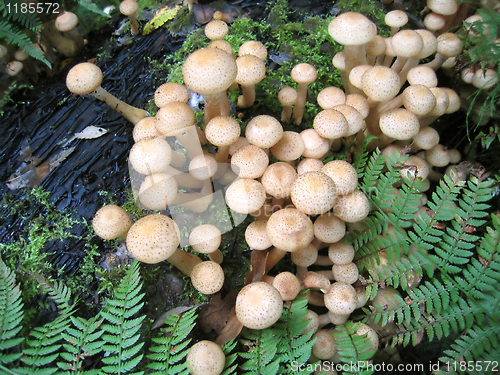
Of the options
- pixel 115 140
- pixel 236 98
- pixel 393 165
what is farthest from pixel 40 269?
pixel 393 165

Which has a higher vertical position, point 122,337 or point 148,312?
point 122,337

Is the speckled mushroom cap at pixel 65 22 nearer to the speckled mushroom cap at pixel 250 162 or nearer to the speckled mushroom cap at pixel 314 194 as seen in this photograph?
the speckled mushroom cap at pixel 250 162

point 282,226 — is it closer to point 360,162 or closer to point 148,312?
point 360,162

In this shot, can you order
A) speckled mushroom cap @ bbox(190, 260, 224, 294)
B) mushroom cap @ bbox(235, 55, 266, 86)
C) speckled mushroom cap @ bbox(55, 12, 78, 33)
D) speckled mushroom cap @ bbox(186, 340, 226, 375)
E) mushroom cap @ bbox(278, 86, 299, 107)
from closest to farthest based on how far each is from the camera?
speckled mushroom cap @ bbox(186, 340, 226, 375), speckled mushroom cap @ bbox(190, 260, 224, 294), mushroom cap @ bbox(235, 55, 266, 86), mushroom cap @ bbox(278, 86, 299, 107), speckled mushroom cap @ bbox(55, 12, 78, 33)

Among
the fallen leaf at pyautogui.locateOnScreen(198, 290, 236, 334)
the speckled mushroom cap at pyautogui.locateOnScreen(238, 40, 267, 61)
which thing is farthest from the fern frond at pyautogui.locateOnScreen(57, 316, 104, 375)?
the speckled mushroom cap at pyautogui.locateOnScreen(238, 40, 267, 61)

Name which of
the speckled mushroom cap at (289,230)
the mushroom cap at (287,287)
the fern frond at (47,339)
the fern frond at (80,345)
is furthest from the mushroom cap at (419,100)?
the fern frond at (47,339)

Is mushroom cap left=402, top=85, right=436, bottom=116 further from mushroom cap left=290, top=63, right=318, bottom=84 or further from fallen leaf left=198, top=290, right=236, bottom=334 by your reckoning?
fallen leaf left=198, top=290, right=236, bottom=334
